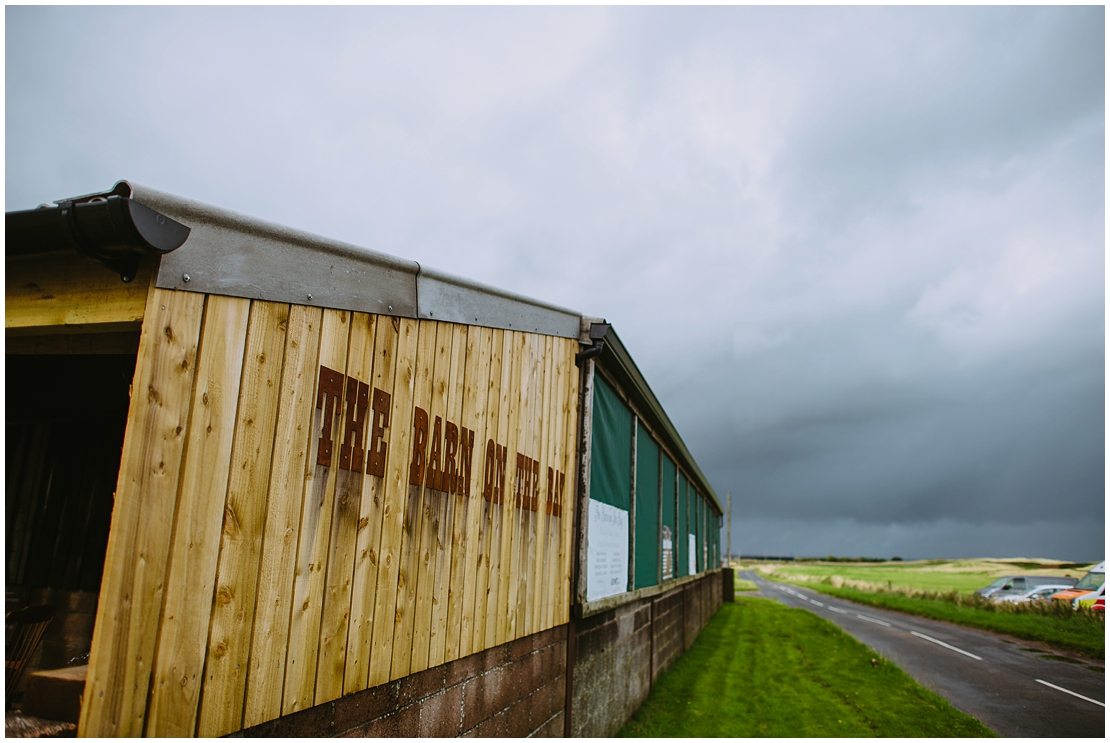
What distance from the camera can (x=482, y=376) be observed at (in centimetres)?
479

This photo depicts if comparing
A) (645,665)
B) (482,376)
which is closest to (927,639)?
(645,665)

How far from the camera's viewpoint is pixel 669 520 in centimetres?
1256

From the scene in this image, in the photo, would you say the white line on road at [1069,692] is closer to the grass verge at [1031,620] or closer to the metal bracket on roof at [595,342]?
the grass verge at [1031,620]

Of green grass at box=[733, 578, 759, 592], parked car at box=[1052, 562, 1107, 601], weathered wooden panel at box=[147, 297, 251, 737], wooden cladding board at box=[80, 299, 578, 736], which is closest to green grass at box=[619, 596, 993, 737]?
wooden cladding board at box=[80, 299, 578, 736]

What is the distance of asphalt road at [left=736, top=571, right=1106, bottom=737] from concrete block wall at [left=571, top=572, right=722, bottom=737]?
13.7 ft

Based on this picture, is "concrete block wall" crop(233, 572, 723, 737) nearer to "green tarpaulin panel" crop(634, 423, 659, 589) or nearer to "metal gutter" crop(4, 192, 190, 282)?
"green tarpaulin panel" crop(634, 423, 659, 589)

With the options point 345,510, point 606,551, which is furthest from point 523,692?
point 345,510

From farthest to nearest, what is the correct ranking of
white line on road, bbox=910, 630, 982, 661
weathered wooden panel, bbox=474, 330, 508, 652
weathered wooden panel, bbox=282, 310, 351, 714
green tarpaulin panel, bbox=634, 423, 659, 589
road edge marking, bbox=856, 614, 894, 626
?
1. road edge marking, bbox=856, 614, 894, 626
2. white line on road, bbox=910, 630, 982, 661
3. green tarpaulin panel, bbox=634, 423, 659, 589
4. weathered wooden panel, bbox=474, 330, 508, 652
5. weathered wooden panel, bbox=282, 310, 351, 714

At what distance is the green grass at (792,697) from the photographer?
7.66m

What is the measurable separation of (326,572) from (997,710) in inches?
384

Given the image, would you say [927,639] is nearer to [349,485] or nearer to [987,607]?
[987,607]

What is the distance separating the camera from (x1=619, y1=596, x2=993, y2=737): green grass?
7.66 m

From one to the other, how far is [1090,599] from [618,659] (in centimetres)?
1929

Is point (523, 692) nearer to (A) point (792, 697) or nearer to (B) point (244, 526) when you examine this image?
(B) point (244, 526)
